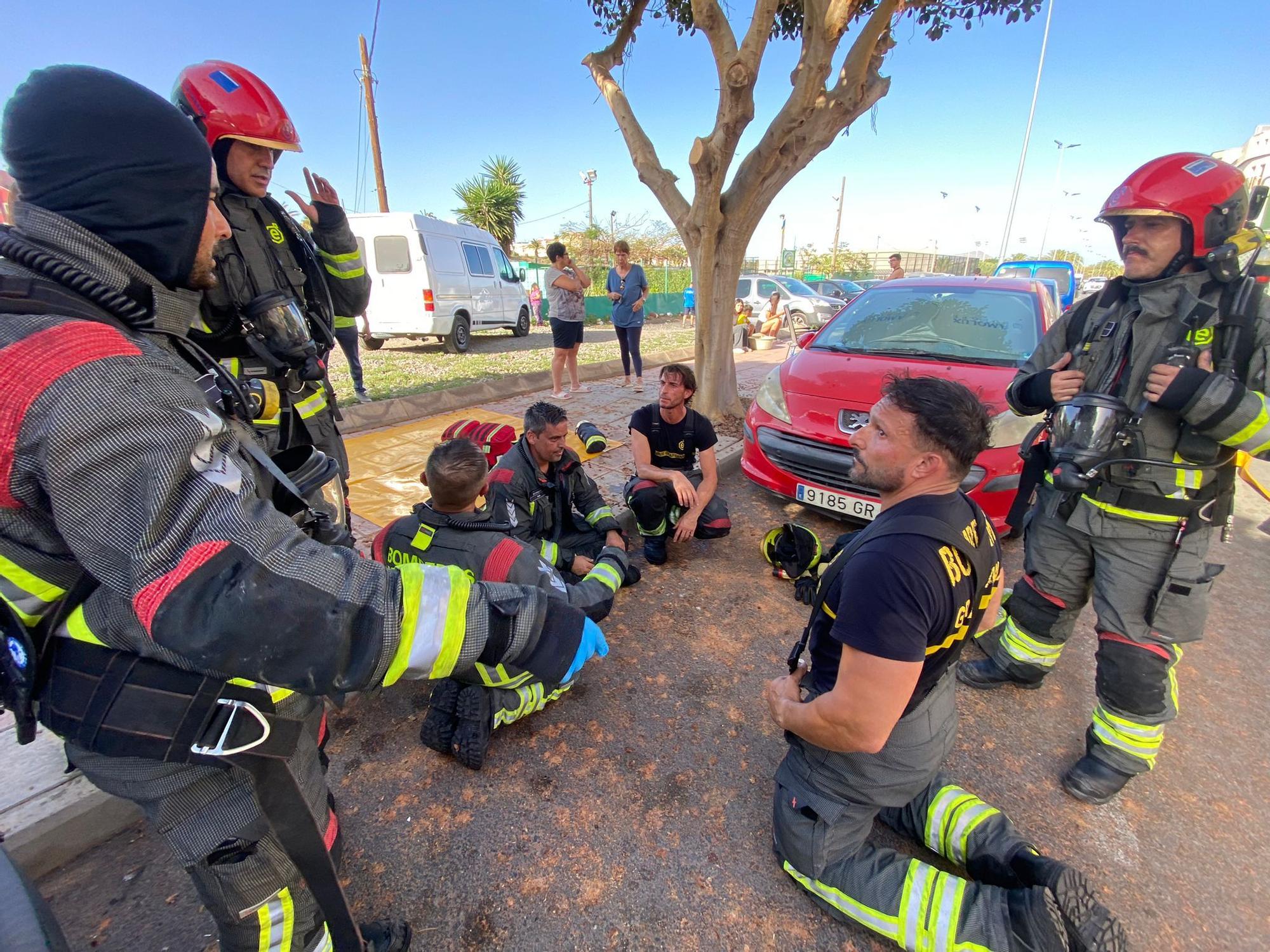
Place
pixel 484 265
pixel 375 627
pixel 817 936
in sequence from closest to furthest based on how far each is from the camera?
pixel 375 627 < pixel 817 936 < pixel 484 265

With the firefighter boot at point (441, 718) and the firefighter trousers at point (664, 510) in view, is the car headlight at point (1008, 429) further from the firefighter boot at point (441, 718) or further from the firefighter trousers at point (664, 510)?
the firefighter boot at point (441, 718)

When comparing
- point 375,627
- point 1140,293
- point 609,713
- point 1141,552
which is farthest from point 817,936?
point 1140,293

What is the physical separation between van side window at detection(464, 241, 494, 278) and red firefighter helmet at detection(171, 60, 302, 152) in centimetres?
940

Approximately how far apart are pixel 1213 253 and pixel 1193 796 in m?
1.98

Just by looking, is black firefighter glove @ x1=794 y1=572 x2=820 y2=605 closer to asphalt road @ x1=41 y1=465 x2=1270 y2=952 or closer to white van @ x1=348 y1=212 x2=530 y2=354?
→ asphalt road @ x1=41 y1=465 x2=1270 y2=952

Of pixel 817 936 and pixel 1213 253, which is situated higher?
pixel 1213 253

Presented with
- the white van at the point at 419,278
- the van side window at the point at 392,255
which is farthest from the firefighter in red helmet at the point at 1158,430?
the van side window at the point at 392,255

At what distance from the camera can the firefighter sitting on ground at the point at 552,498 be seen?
9.36 feet

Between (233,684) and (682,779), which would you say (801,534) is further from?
(233,684)

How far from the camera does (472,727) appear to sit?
6.63 feet

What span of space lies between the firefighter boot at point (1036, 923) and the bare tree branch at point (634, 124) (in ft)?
17.9

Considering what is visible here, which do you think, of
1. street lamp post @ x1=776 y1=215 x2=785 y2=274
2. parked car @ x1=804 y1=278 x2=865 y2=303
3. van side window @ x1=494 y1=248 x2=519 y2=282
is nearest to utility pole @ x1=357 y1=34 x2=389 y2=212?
van side window @ x1=494 y1=248 x2=519 y2=282

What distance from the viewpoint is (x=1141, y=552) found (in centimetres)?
198

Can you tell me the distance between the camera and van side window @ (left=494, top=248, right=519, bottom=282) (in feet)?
40.1
